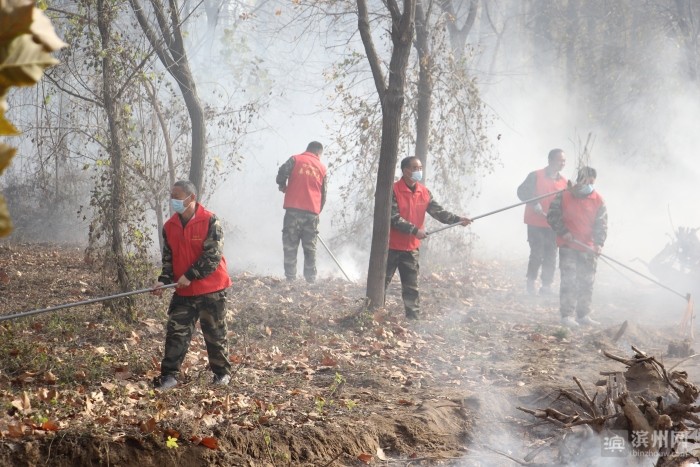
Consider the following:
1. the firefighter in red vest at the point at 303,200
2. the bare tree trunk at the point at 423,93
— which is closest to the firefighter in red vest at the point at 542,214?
the bare tree trunk at the point at 423,93

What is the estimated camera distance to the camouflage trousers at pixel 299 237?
11820 mm

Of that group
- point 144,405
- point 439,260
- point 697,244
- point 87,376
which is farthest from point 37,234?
point 697,244

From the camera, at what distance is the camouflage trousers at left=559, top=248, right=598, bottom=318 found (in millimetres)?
10609

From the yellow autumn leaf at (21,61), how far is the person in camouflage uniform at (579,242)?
31.8 feet

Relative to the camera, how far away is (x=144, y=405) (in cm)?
541

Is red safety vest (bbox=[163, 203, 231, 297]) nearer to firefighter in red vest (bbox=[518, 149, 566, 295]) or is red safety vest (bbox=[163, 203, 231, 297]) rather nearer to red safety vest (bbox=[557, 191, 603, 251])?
red safety vest (bbox=[557, 191, 603, 251])

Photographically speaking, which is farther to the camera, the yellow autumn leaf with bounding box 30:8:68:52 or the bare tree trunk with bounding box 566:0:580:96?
the bare tree trunk with bounding box 566:0:580:96

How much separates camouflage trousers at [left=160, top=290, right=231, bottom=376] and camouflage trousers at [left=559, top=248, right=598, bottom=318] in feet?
19.2

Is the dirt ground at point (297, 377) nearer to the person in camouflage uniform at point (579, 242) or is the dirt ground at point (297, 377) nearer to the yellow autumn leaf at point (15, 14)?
the person in camouflage uniform at point (579, 242)

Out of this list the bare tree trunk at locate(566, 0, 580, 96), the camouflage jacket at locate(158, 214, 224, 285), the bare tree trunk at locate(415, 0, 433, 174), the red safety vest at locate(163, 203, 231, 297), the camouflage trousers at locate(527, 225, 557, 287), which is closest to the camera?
the camouflage jacket at locate(158, 214, 224, 285)

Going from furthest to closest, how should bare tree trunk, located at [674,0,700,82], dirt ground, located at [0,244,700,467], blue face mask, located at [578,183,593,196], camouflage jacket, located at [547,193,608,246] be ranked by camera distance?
1. bare tree trunk, located at [674,0,700,82]
2. camouflage jacket, located at [547,193,608,246]
3. blue face mask, located at [578,183,593,196]
4. dirt ground, located at [0,244,700,467]

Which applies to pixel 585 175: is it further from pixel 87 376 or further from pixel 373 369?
pixel 87 376

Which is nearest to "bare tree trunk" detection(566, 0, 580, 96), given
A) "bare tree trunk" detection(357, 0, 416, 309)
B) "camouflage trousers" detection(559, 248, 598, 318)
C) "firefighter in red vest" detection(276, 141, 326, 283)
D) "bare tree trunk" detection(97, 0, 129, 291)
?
"camouflage trousers" detection(559, 248, 598, 318)

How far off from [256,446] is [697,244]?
10.9 meters
